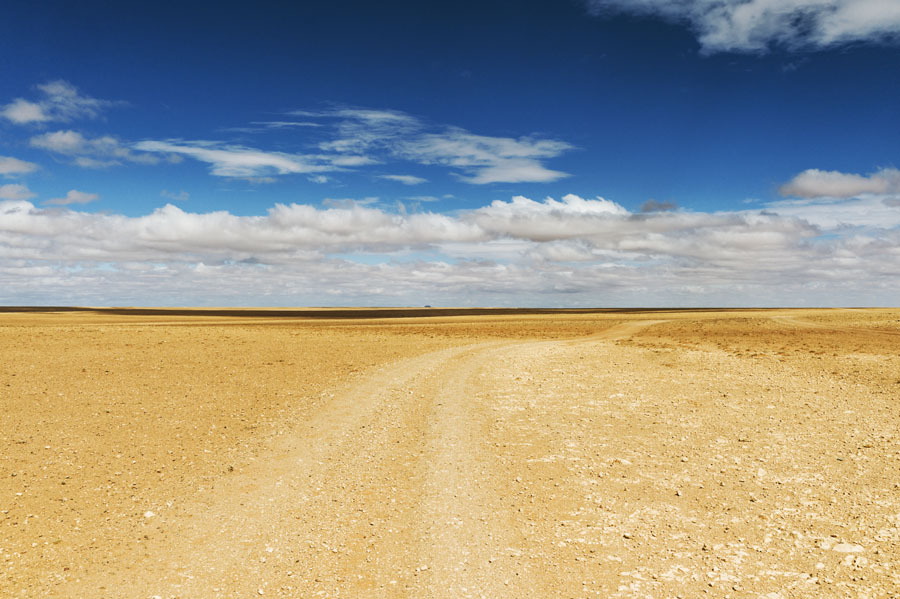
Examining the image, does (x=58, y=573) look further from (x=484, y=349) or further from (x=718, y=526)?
(x=484, y=349)

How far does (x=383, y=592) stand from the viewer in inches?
249

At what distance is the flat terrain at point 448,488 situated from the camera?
6.73 metres

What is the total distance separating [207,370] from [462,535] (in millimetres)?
18668

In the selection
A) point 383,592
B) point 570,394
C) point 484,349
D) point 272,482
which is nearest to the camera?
point 383,592

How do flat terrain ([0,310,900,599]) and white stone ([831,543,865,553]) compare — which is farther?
white stone ([831,543,865,553])

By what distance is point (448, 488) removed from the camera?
9.52 meters

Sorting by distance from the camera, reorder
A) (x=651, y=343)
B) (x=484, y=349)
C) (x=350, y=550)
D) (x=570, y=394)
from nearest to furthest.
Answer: (x=350, y=550)
(x=570, y=394)
(x=484, y=349)
(x=651, y=343)

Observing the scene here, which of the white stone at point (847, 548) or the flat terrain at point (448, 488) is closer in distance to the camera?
the flat terrain at point (448, 488)

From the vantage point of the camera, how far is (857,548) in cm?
738

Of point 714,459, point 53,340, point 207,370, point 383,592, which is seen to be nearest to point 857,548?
point 714,459

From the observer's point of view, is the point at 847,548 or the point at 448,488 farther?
the point at 448,488

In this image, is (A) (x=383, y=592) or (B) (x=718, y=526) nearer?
(A) (x=383, y=592)

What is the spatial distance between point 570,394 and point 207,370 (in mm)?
14957

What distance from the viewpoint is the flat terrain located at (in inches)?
265
